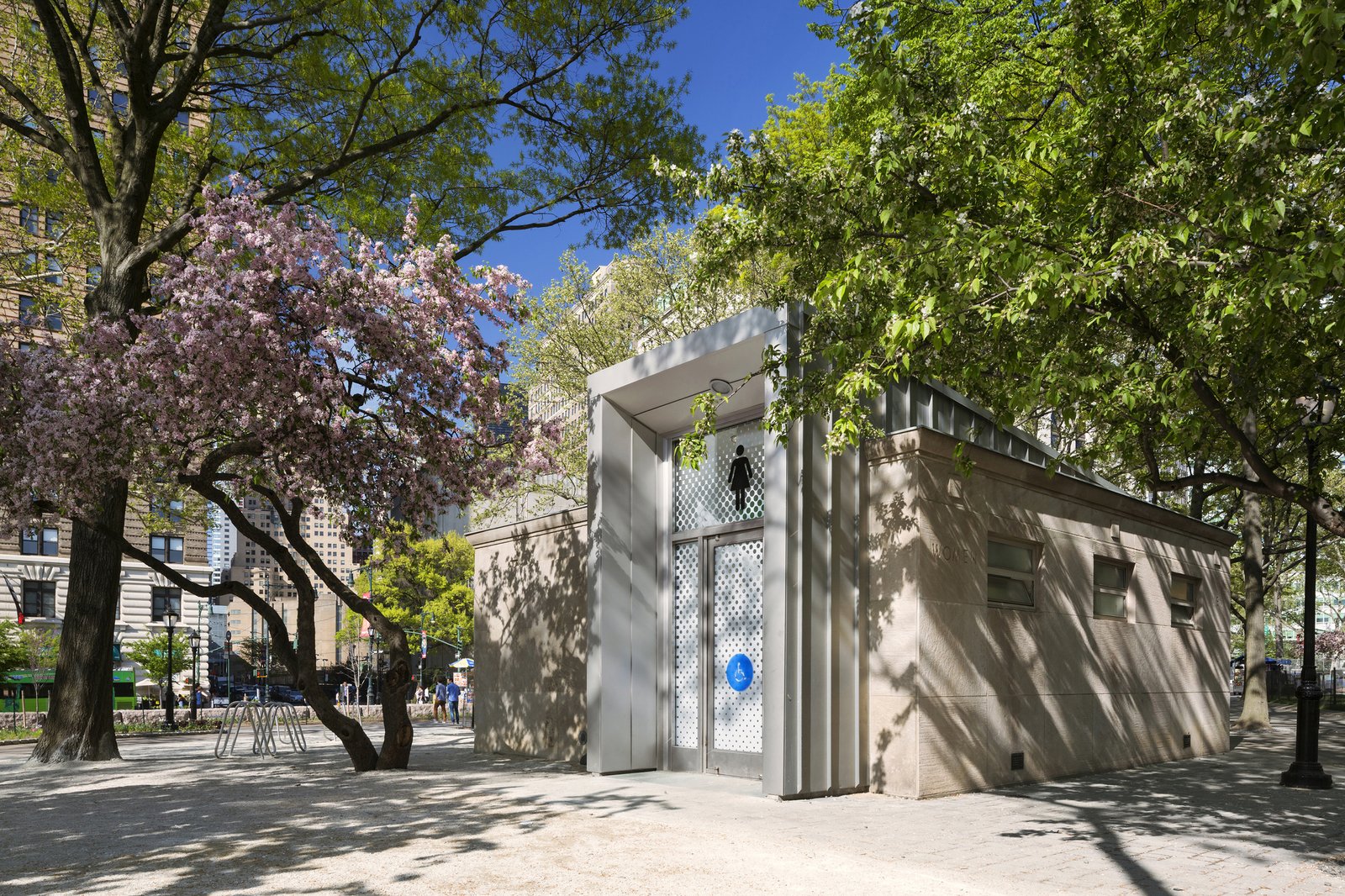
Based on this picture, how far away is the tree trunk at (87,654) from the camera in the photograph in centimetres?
1517

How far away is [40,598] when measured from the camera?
2029 inches

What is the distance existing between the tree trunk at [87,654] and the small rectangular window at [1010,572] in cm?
1201

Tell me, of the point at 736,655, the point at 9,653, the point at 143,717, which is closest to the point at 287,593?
the point at 9,653

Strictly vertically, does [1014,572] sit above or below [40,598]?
above

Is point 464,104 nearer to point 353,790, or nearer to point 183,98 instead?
point 183,98

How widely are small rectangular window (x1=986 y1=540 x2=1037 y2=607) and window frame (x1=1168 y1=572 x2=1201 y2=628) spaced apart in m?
4.45

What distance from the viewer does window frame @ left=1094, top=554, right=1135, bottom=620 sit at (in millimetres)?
13812

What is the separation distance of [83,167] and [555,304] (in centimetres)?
1770

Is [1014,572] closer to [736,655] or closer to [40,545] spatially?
[736,655]

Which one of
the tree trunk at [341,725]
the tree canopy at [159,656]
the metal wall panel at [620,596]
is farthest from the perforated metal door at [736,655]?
the tree canopy at [159,656]

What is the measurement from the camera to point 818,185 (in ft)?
33.1

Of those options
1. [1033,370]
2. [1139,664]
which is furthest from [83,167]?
[1139,664]

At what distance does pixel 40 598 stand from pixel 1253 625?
52.6 metres

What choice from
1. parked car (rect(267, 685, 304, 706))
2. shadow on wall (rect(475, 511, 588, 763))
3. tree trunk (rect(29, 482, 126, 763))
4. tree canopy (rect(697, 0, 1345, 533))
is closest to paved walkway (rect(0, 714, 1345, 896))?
shadow on wall (rect(475, 511, 588, 763))
